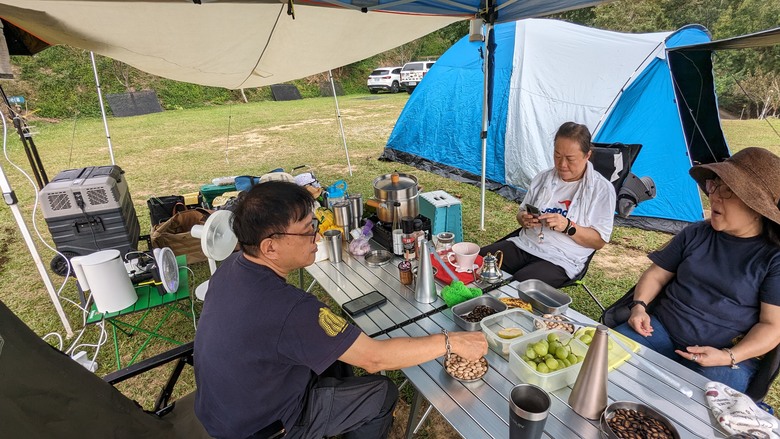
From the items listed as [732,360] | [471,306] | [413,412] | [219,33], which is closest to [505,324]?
[471,306]

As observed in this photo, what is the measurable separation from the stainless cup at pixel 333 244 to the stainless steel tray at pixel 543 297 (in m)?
1.25

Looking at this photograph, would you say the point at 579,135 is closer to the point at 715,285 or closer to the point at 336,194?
the point at 715,285

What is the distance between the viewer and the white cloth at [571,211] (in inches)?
102

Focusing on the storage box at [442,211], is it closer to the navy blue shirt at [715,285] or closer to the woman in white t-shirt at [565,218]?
the woman in white t-shirt at [565,218]

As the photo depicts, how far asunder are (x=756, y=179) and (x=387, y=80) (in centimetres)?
2231

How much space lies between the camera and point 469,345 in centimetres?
152

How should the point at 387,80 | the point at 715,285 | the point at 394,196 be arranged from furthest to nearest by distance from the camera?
1. the point at 387,80
2. the point at 394,196
3. the point at 715,285

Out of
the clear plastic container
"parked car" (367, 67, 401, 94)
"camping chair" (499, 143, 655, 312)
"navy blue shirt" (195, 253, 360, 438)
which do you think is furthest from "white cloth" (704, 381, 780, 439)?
"parked car" (367, 67, 401, 94)

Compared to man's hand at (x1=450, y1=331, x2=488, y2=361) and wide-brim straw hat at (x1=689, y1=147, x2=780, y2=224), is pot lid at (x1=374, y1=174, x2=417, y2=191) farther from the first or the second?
wide-brim straw hat at (x1=689, y1=147, x2=780, y2=224)

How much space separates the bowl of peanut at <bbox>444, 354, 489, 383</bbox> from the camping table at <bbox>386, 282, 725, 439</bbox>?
0.08ft

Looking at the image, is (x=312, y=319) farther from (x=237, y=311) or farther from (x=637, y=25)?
(x=637, y=25)

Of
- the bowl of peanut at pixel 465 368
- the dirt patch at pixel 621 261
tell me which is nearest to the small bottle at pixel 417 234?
the bowl of peanut at pixel 465 368

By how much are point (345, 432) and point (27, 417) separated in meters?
1.17

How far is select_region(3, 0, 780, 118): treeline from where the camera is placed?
6199 mm
